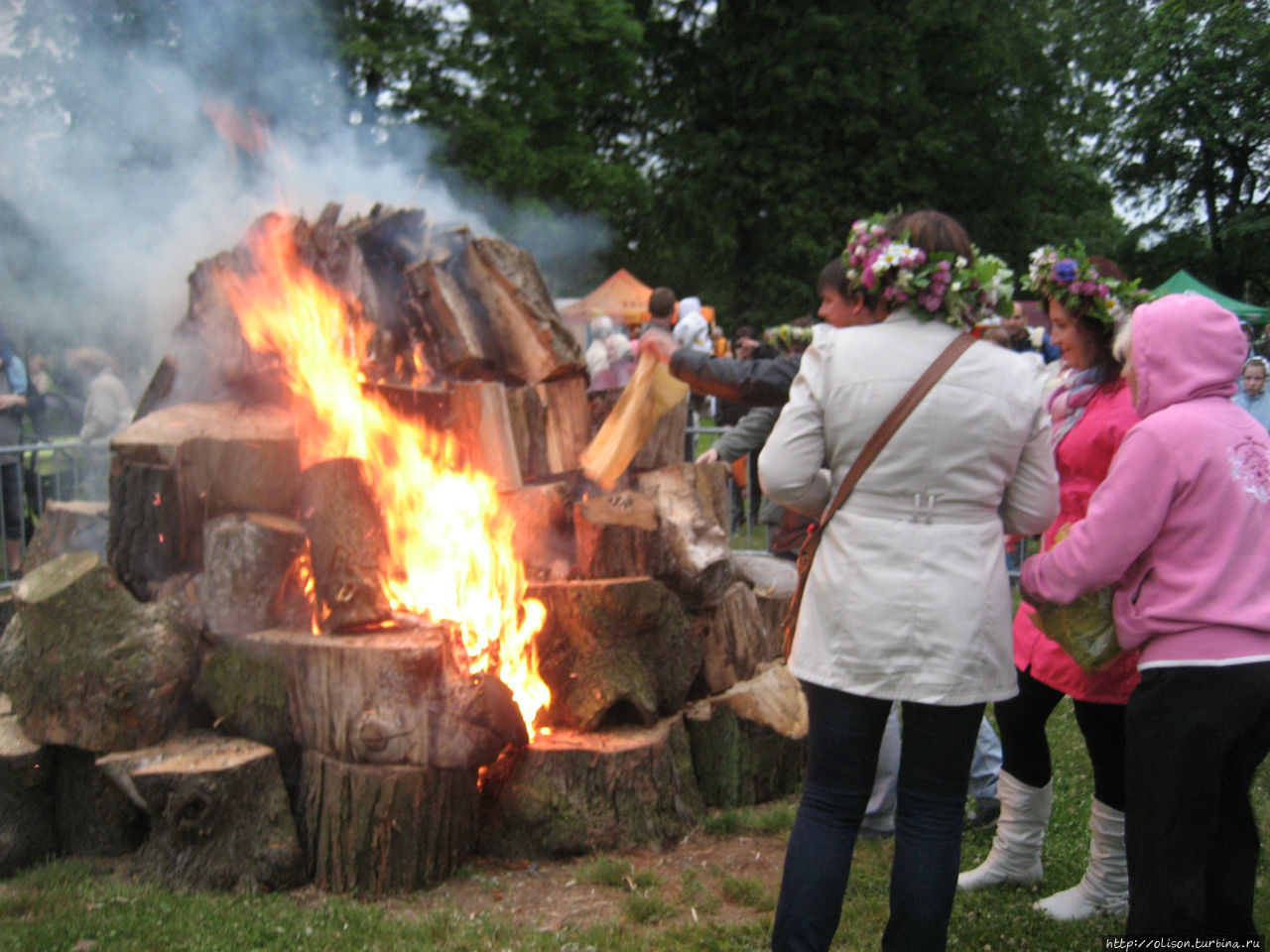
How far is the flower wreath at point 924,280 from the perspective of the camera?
2.98 m

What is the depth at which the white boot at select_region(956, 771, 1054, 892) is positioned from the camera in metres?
3.95

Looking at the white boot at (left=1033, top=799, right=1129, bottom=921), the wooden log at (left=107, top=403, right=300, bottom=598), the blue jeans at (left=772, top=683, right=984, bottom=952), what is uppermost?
the wooden log at (left=107, top=403, right=300, bottom=598)

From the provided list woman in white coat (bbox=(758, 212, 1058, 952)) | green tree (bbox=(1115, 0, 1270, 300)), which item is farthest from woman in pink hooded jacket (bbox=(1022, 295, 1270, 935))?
green tree (bbox=(1115, 0, 1270, 300))

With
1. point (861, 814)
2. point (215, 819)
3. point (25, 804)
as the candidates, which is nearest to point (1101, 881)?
point (861, 814)

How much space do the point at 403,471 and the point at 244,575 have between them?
903 millimetres

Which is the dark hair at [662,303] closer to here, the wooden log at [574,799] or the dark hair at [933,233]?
the wooden log at [574,799]

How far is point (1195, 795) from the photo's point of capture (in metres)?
2.85

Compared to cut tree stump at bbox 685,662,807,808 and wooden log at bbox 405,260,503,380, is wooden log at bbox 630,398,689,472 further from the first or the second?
cut tree stump at bbox 685,662,807,808

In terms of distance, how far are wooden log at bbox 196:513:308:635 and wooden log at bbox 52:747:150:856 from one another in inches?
27.0

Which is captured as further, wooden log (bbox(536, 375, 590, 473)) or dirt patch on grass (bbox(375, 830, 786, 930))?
wooden log (bbox(536, 375, 590, 473))

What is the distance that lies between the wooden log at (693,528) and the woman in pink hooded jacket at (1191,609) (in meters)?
2.33

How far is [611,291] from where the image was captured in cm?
1747

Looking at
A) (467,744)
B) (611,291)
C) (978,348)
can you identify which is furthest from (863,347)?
(611,291)

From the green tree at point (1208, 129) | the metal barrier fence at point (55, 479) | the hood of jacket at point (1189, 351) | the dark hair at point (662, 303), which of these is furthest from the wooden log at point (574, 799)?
the green tree at point (1208, 129)
